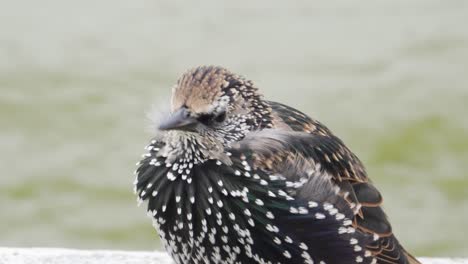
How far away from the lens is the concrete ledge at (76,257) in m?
4.70

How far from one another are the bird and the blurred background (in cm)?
398

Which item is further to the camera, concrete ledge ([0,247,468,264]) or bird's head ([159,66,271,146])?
concrete ledge ([0,247,468,264])

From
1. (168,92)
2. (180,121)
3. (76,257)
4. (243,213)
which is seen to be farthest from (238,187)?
(168,92)

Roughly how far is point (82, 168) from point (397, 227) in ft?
8.04

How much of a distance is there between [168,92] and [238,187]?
4.11m

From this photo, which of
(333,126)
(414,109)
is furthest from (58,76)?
(414,109)

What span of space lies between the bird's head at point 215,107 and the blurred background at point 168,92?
4.10 meters

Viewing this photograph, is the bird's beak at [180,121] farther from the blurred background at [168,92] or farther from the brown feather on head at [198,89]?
the blurred background at [168,92]

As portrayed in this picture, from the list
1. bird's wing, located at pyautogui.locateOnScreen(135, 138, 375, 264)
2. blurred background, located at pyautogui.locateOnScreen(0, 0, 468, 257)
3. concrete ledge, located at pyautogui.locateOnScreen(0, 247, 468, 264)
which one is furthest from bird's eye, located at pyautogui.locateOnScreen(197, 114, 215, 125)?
blurred background, located at pyautogui.locateOnScreen(0, 0, 468, 257)

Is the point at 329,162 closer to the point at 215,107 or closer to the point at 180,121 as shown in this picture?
the point at 215,107

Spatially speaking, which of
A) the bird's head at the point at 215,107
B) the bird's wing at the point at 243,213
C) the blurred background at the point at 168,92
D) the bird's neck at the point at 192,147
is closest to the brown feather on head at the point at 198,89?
the bird's head at the point at 215,107

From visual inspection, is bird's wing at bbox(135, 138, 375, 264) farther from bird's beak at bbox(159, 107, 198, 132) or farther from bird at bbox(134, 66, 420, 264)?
bird's beak at bbox(159, 107, 198, 132)

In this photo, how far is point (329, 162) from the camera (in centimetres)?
406

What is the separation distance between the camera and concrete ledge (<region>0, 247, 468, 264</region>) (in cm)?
470
